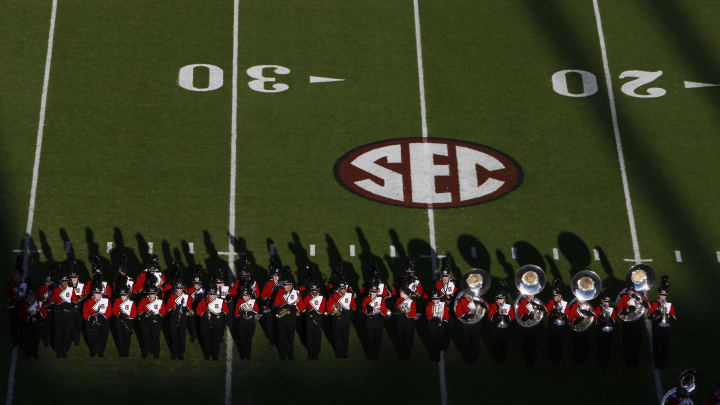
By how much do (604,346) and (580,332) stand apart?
1.22ft

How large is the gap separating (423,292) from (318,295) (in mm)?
1728

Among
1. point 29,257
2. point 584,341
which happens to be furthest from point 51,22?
point 584,341

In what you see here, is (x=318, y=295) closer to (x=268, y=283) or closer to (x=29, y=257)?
(x=268, y=283)

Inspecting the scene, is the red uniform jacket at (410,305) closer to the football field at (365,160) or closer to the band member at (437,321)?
the band member at (437,321)

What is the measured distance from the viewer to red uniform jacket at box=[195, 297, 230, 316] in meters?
19.3

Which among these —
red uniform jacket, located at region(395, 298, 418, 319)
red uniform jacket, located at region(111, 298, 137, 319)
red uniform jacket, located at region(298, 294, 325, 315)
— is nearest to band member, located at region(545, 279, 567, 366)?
red uniform jacket, located at region(395, 298, 418, 319)

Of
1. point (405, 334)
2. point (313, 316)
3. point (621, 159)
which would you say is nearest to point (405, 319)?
point (405, 334)

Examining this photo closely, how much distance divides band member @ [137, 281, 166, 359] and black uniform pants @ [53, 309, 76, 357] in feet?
2.58

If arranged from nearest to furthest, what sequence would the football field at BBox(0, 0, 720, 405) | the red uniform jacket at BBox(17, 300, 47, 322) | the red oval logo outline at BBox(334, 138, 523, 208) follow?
the red uniform jacket at BBox(17, 300, 47, 322)
the football field at BBox(0, 0, 720, 405)
the red oval logo outline at BBox(334, 138, 523, 208)

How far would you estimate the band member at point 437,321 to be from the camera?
19406mm

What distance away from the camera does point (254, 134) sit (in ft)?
76.6

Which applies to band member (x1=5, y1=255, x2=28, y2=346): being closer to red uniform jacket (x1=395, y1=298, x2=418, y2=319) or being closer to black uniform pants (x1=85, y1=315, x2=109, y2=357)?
black uniform pants (x1=85, y1=315, x2=109, y2=357)

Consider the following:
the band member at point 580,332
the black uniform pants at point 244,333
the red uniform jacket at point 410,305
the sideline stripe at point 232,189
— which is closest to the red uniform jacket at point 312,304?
the black uniform pants at point 244,333

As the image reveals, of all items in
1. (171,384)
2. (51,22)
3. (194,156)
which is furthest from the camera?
(51,22)
